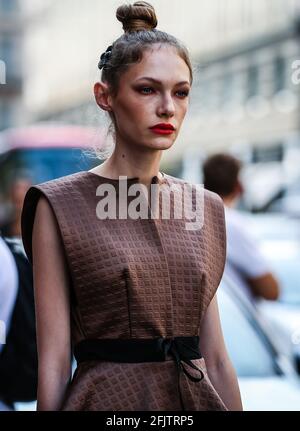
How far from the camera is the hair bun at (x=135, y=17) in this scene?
212 centimetres

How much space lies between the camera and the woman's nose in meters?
2.04

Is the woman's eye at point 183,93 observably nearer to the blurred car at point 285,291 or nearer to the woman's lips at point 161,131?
the woman's lips at point 161,131

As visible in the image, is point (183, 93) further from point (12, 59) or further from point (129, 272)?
point (12, 59)

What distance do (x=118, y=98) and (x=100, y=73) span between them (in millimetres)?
106

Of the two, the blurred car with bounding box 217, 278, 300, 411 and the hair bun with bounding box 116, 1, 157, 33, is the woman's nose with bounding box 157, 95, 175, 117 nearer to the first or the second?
the hair bun with bounding box 116, 1, 157, 33

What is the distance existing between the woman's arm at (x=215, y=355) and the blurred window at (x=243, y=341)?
1.92 metres

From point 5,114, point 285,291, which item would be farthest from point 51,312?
point 5,114

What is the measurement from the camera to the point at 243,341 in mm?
4203

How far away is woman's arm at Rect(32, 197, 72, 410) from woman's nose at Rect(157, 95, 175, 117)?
0.28 metres

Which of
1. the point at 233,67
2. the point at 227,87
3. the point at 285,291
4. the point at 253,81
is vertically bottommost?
the point at 285,291

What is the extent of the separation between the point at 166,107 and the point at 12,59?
6015cm

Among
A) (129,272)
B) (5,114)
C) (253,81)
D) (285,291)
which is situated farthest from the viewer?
(5,114)

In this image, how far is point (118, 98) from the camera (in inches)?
82.4

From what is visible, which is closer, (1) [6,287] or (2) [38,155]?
(1) [6,287]
